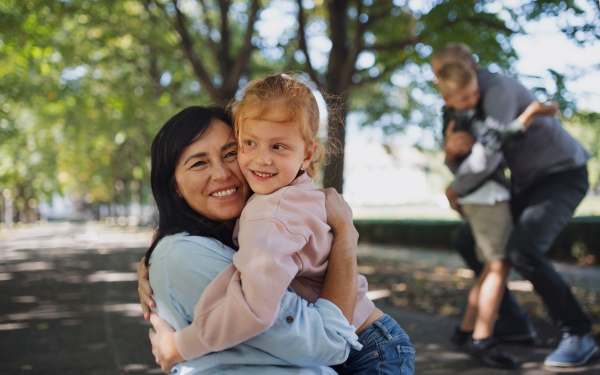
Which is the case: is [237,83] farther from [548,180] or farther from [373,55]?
[548,180]

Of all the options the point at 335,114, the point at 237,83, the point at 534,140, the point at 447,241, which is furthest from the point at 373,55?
the point at 335,114

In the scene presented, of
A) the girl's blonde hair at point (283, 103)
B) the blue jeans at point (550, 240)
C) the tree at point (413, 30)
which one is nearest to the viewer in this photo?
the girl's blonde hair at point (283, 103)

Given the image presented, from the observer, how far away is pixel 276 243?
156 cm

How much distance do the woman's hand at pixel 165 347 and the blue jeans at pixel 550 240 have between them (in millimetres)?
2763

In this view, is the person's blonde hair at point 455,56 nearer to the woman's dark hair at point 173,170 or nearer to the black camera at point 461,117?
the black camera at point 461,117

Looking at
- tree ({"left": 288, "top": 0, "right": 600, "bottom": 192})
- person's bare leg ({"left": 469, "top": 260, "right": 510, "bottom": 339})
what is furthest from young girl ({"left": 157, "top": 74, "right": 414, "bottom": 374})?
tree ({"left": 288, "top": 0, "right": 600, "bottom": 192})

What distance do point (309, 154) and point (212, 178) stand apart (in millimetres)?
379

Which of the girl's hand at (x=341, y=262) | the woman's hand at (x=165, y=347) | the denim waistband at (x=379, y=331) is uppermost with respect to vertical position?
the girl's hand at (x=341, y=262)

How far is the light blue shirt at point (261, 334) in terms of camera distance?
1633mm

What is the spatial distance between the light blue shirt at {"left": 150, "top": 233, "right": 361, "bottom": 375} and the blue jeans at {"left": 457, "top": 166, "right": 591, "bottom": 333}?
239 cm

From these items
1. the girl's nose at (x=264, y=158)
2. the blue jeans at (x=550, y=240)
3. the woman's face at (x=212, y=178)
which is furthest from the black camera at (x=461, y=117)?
the girl's nose at (x=264, y=158)

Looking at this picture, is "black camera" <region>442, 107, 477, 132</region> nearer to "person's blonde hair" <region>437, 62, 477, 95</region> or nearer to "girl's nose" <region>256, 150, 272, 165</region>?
"person's blonde hair" <region>437, 62, 477, 95</region>

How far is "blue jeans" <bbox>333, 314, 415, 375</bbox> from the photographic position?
195 cm

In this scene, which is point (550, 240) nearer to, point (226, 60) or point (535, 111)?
point (535, 111)
